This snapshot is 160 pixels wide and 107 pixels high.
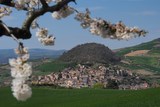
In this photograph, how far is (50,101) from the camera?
4753cm

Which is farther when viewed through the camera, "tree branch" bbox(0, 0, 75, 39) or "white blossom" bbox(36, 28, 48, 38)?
"white blossom" bbox(36, 28, 48, 38)

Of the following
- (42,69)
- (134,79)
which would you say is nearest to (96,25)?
(134,79)

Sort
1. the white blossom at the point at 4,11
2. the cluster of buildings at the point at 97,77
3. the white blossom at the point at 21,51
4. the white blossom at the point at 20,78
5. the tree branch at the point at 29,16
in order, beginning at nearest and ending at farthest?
the white blossom at the point at 20,78
the white blossom at the point at 21,51
the tree branch at the point at 29,16
the white blossom at the point at 4,11
the cluster of buildings at the point at 97,77

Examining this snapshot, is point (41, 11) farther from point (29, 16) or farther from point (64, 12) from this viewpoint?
point (64, 12)

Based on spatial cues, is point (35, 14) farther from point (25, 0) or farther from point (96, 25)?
point (96, 25)

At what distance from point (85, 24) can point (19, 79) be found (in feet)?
11.9

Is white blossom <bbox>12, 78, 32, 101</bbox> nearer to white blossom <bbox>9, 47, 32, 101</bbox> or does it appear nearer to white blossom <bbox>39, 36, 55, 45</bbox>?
white blossom <bbox>9, 47, 32, 101</bbox>

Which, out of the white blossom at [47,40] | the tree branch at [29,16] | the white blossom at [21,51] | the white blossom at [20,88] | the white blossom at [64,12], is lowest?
the white blossom at [20,88]

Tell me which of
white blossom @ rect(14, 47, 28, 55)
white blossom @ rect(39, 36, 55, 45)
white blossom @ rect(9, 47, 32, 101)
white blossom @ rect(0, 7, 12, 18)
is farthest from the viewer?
white blossom @ rect(0, 7, 12, 18)

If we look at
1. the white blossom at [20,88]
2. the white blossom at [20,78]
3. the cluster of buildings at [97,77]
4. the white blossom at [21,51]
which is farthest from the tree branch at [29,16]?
the cluster of buildings at [97,77]

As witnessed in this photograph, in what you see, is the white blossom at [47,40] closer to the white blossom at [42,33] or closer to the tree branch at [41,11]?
the white blossom at [42,33]

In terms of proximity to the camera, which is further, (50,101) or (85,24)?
(50,101)

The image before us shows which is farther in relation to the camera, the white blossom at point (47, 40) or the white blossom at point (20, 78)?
the white blossom at point (47, 40)

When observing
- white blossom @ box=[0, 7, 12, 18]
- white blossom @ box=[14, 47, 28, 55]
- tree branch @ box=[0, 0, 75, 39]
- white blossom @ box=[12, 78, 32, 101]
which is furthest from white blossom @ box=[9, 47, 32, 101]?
white blossom @ box=[0, 7, 12, 18]
